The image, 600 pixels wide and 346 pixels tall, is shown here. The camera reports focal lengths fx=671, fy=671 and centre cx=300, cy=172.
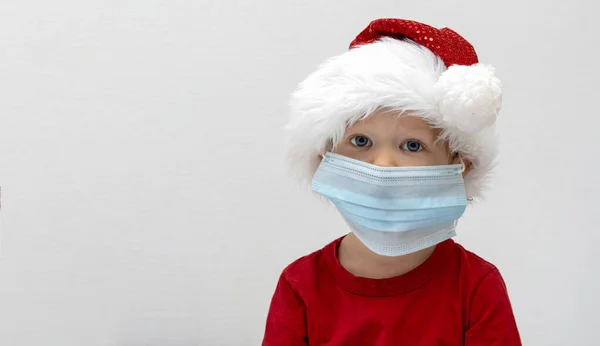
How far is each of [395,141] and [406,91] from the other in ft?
0.30

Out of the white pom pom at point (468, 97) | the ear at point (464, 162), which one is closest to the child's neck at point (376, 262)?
the ear at point (464, 162)

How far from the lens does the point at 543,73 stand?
5.84 feet

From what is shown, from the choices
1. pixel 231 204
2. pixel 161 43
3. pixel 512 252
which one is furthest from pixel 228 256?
pixel 512 252

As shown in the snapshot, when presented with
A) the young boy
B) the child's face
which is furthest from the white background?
the child's face

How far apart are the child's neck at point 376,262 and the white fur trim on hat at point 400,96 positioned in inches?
7.6

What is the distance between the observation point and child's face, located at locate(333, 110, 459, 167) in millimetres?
1126

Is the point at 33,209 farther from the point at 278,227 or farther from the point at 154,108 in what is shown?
the point at 278,227

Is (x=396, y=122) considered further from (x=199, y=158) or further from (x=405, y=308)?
(x=199, y=158)

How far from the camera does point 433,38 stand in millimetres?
1153

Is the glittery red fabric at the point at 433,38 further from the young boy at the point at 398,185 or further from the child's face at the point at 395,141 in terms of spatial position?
the child's face at the point at 395,141

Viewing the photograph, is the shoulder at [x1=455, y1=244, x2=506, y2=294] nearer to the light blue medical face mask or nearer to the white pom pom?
the light blue medical face mask

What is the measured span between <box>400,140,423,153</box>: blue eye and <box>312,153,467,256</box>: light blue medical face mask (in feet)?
0.12

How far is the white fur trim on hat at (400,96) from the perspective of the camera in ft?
3.54

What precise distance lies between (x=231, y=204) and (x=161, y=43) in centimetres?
45
